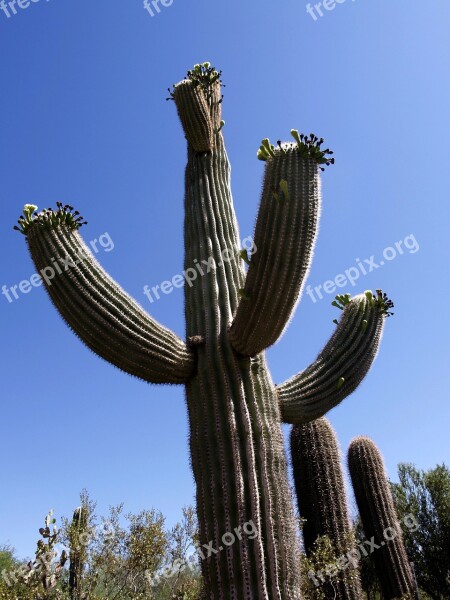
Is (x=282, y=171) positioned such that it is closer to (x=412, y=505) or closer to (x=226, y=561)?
(x=226, y=561)

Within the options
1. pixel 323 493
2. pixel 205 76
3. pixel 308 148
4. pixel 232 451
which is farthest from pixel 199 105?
pixel 323 493

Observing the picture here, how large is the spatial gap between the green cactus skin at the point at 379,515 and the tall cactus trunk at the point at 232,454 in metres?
6.06

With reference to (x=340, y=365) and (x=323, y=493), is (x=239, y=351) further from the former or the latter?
(x=323, y=493)

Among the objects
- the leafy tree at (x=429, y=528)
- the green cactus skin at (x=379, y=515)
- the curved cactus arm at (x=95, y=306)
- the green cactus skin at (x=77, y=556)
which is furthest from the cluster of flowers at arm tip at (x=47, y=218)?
the leafy tree at (x=429, y=528)

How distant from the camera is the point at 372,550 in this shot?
8891 mm

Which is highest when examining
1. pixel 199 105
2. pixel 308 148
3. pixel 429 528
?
pixel 199 105

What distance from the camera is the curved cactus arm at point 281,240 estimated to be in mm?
3834

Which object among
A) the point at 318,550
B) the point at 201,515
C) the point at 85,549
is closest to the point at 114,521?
the point at 85,549

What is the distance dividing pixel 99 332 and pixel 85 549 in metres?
4.09

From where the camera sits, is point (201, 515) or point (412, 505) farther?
point (412, 505)

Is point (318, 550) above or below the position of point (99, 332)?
below

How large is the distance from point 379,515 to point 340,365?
584 cm

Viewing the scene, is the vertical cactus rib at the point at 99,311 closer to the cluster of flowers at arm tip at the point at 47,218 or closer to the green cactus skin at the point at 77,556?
the cluster of flowers at arm tip at the point at 47,218

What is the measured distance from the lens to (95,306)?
4109mm
